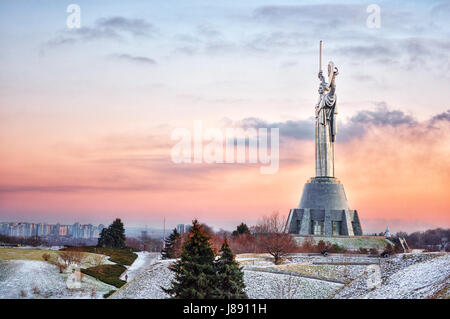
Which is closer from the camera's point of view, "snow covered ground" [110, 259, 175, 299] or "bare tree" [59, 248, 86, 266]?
"snow covered ground" [110, 259, 175, 299]

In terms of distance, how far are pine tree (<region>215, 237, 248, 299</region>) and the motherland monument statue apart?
28065mm

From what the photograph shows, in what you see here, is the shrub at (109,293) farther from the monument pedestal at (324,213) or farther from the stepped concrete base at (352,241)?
the monument pedestal at (324,213)

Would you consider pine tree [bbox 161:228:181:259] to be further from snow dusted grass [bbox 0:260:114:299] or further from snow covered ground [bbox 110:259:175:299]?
snow covered ground [bbox 110:259:175:299]

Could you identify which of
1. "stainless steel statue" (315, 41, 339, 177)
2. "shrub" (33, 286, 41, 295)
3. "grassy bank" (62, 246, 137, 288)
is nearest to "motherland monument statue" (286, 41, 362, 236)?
"stainless steel statue" (315, 41, 339, 177)

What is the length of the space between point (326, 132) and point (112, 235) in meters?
26.5

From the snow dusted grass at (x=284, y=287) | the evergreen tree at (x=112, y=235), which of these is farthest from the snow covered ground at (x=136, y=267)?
the snow dusted grass at (x=284, y=287)

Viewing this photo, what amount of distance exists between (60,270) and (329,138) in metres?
31.3

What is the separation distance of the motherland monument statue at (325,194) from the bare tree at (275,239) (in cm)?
179

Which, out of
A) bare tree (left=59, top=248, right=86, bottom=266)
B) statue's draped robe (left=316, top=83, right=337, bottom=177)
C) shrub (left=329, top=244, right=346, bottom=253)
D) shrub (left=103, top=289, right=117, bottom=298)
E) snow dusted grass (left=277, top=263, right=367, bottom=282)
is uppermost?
statue's draped robe (left=316, top=83, right=337, bottom=177)

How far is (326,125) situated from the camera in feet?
183

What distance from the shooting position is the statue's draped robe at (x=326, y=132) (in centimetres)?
5516

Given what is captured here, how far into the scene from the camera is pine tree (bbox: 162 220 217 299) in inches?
958
